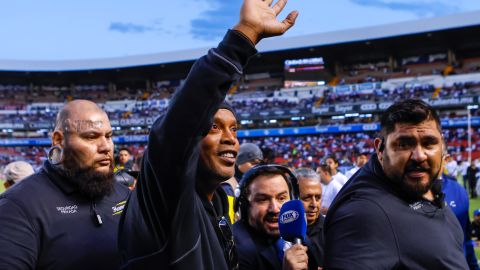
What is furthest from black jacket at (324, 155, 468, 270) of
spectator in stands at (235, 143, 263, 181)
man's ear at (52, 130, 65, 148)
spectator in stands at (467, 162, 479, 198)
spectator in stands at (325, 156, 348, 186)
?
spectator in stands at (467, 162, 479, 198)

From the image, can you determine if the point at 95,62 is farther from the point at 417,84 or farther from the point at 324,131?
the point at 417,84

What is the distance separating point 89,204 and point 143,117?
1849 inches

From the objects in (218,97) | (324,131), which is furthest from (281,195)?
(324,131)

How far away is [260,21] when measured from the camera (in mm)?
1459

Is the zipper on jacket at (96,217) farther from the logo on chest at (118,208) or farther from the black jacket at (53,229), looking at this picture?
the logo on chest at (118,208)

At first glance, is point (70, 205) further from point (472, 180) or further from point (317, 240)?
point (472, 180)

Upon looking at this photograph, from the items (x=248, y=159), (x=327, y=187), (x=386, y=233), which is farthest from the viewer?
(x=327, y=187)

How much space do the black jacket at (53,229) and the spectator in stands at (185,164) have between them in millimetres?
628

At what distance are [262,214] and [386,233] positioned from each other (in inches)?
33.1

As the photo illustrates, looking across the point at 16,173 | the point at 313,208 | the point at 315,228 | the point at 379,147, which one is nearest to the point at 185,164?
the point at 379,147

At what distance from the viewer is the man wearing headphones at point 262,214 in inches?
97.9

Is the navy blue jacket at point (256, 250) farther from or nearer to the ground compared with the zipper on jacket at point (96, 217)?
nearer to the ground

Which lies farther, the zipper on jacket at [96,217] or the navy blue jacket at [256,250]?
the navy blue jacket at [256,250]

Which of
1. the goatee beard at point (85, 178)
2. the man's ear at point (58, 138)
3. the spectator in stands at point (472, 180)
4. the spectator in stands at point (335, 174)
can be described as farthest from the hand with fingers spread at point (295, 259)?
the spectator in stands at point (472, 180)
